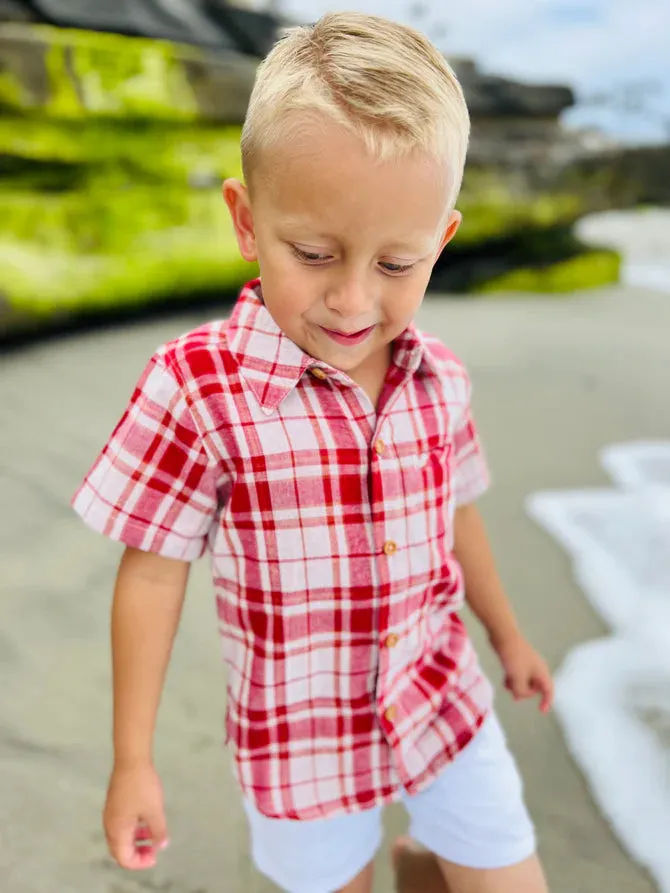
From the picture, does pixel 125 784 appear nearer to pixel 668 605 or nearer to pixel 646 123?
pixel 668 605

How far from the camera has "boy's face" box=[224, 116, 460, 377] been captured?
1.89ft

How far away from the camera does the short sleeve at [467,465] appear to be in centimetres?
89

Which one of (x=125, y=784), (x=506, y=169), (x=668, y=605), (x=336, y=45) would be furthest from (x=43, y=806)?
(x=506, y=169)

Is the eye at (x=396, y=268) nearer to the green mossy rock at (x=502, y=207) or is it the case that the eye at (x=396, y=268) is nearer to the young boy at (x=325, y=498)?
the young boy at (x=325, y=498)

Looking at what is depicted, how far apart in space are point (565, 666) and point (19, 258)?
2682mm

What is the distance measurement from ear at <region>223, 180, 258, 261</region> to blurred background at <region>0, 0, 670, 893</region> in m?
0.83

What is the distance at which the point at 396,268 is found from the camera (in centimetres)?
64

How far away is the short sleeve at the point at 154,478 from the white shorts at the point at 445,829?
0.35 m

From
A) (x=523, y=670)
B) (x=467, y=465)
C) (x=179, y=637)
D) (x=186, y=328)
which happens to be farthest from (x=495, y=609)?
(x=186, y=328)

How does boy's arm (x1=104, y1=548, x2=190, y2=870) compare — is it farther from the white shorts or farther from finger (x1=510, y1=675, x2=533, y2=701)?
finger (x1=510, y1=675, x2=533, y2=701)

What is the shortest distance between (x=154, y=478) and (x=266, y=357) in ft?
0.49

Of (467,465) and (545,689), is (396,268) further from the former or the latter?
(545,689)

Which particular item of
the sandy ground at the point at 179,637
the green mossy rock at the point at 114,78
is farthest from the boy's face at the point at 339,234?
the green mossy rock at the point at 114,78

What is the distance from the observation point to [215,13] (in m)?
4.36
